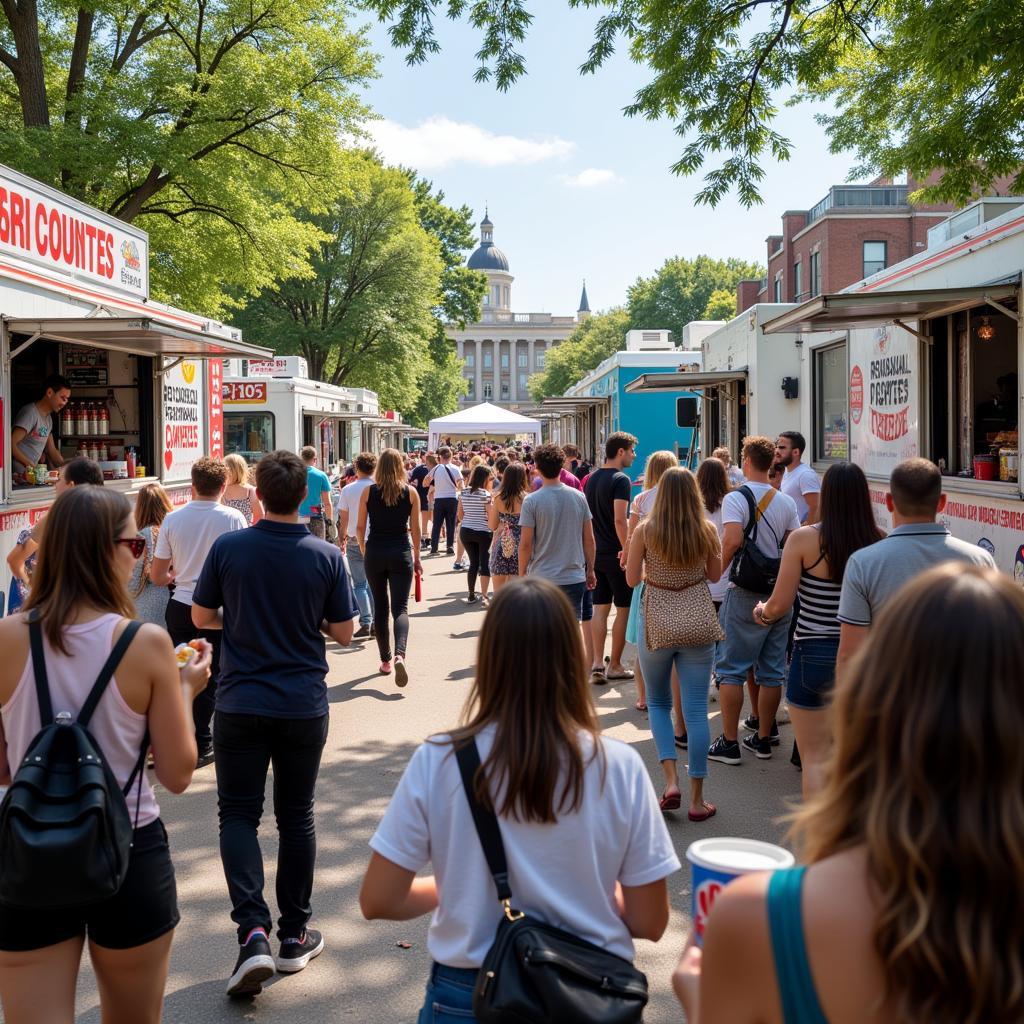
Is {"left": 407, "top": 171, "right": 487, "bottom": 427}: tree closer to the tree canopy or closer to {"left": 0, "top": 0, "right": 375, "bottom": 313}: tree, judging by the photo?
the tree canopy

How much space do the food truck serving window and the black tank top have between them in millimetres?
4244

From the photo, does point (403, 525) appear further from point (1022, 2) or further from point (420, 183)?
point (420, 183)

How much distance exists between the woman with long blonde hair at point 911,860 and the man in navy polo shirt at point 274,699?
2.92m

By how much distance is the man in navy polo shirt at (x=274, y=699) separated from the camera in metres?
4.11

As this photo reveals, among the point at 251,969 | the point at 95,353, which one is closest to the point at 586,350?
the point at 95,353

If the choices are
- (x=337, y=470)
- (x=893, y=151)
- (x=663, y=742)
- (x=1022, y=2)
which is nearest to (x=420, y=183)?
(x=337, y=470)

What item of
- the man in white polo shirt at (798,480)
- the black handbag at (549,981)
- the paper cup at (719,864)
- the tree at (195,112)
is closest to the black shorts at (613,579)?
the man in white polo shirt at (798,480)

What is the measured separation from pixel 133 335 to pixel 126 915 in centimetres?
642

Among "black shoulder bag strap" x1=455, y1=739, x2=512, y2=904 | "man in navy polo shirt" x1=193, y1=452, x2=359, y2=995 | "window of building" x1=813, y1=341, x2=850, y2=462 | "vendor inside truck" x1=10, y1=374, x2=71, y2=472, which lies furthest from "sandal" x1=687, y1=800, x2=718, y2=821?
"window of building" x1=813, y1=341, x2=850, y2=462

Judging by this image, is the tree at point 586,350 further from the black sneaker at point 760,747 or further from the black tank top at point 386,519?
the black sneaker at point 760,747

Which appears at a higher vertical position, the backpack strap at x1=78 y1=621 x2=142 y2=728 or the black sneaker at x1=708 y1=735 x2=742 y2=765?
the backpack strap at x1=78 y1=621 x2=142 y2=728

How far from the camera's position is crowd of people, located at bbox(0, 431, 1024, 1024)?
133 cm

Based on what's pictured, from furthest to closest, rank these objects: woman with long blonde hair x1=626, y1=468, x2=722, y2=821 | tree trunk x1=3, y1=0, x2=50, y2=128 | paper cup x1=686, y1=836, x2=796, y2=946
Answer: tree trunk x1=3, y1=0, x2=50, y2=128 < woman with long blonde hair x1=626, y1=468, x2=722, y2=821 < paper cup x1=686, y1=836, x2=796, y2=946

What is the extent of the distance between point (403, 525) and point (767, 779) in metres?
3.81
